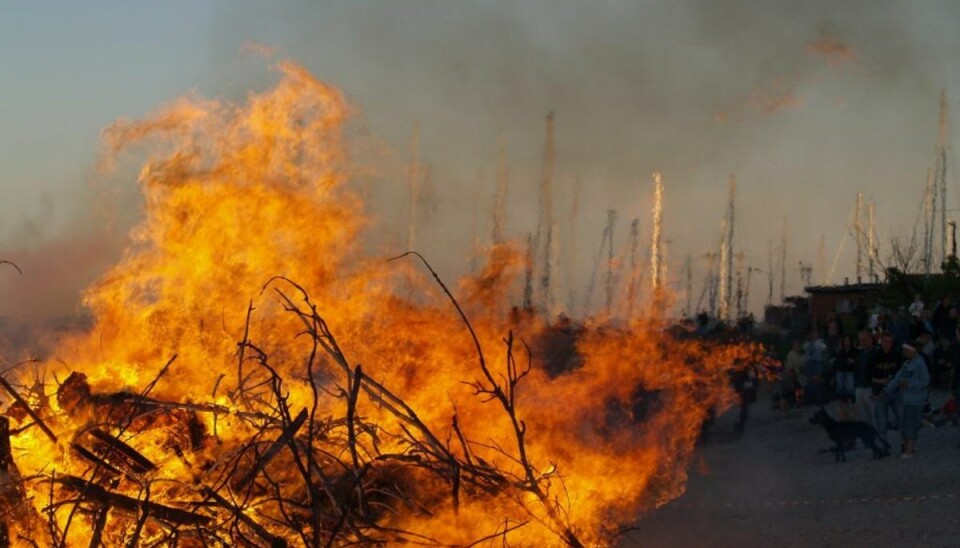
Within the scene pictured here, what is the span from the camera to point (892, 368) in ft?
46.4

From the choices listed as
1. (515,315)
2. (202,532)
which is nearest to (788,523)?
(515,315)

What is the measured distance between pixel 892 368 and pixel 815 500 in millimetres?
2269

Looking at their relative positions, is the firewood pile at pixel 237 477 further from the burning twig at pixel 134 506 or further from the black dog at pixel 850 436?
the black dog at pixel 850 436

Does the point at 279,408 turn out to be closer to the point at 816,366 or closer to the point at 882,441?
the point at 882,441

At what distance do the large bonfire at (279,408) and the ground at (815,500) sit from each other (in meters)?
2.16

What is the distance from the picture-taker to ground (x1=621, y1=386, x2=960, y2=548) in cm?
1072

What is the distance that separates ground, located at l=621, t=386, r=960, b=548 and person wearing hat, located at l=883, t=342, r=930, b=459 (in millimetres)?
418

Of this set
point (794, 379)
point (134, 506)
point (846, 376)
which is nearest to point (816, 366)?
point (794, 379)

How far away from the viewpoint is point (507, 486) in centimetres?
503

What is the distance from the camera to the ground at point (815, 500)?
35.2 feet

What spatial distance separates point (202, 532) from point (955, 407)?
13.6 m

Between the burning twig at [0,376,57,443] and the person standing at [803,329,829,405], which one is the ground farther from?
the burning twig at [0,376,57,443]

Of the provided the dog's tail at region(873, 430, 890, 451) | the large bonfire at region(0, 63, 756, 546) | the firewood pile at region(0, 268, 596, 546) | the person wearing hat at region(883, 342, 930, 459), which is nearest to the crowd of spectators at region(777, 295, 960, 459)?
the person wearing hat at region(883, 342, 930, 459)

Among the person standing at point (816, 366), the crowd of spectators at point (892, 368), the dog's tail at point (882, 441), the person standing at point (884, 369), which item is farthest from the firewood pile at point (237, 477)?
the person standing at point (816, 366)
